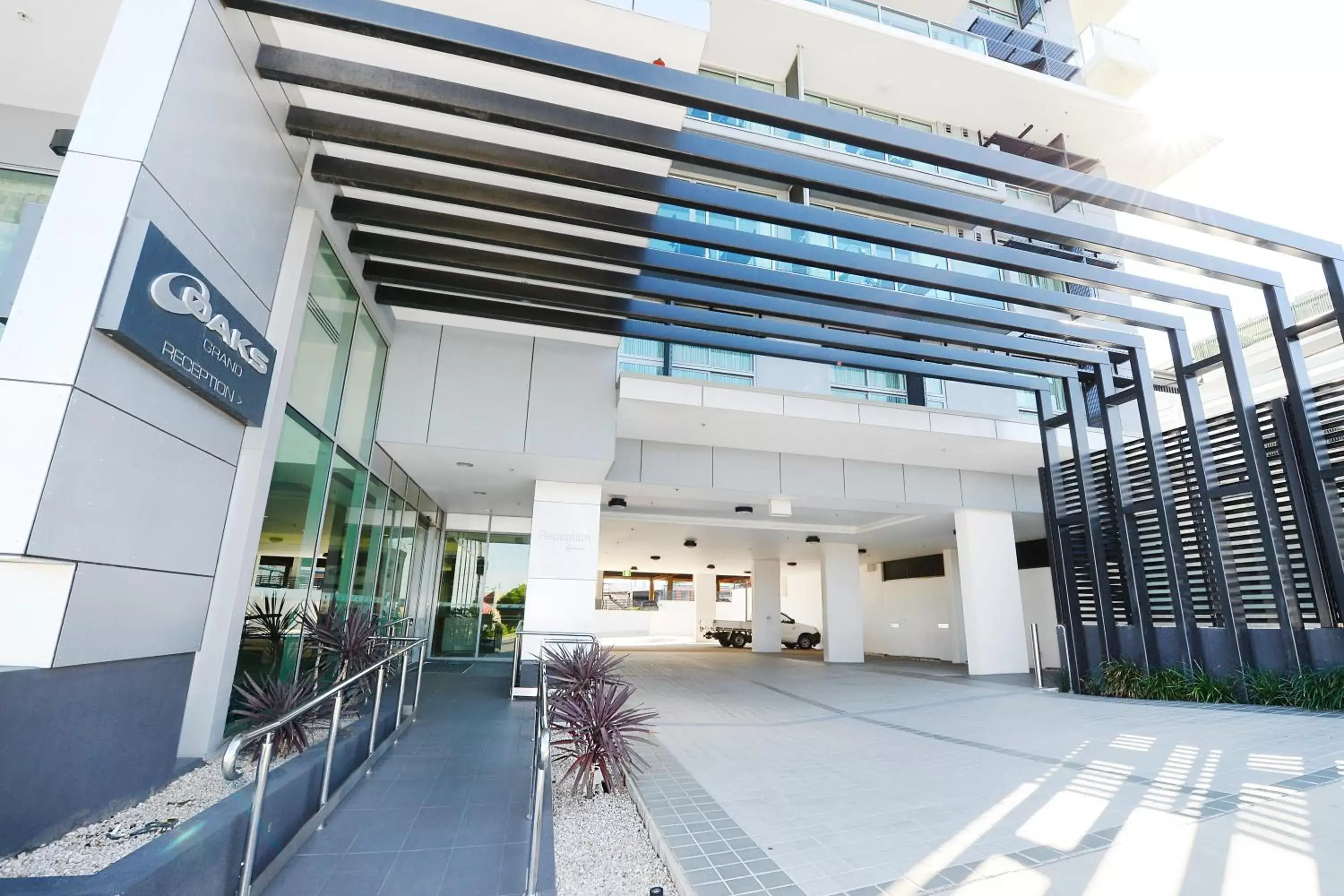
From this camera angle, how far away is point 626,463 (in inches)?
378

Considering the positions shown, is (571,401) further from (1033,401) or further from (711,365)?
(1033,401)

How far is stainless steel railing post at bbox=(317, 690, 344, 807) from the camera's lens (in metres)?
3.53

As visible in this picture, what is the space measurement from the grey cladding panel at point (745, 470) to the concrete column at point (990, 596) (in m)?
4.05

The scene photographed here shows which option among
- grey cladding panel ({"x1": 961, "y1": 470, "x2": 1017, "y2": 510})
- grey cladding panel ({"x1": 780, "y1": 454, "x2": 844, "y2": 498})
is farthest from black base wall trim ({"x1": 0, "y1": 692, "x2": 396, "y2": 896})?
grey cladding panel ({"x1": 961, "y1": 470, "x2": 1017, "y2": 510})

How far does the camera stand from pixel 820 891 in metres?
2.59

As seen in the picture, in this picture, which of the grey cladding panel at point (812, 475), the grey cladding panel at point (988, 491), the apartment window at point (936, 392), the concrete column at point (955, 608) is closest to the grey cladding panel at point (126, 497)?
the grey cladding panel at point (812, 475)

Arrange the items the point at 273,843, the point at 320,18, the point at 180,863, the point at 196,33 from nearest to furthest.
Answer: the point at 180,863 < the point at 273,843 < the point at 196,33 < the point at 320,18

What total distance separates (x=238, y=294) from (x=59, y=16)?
231 cm

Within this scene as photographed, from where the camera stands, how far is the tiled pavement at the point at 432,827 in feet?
9.34

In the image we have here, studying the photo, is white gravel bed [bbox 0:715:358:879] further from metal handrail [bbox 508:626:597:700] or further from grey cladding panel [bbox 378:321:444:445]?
metal handrail [bbox 508:626:597:700]

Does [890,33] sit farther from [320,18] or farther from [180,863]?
[180,863]

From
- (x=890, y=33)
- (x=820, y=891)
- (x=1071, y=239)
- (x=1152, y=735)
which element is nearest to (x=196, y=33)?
(x=820, y=891)

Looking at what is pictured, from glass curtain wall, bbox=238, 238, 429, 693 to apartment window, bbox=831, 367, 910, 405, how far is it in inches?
263

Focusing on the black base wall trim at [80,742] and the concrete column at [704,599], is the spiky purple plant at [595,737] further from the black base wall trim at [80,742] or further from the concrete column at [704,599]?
the concrete column at [704,599]
